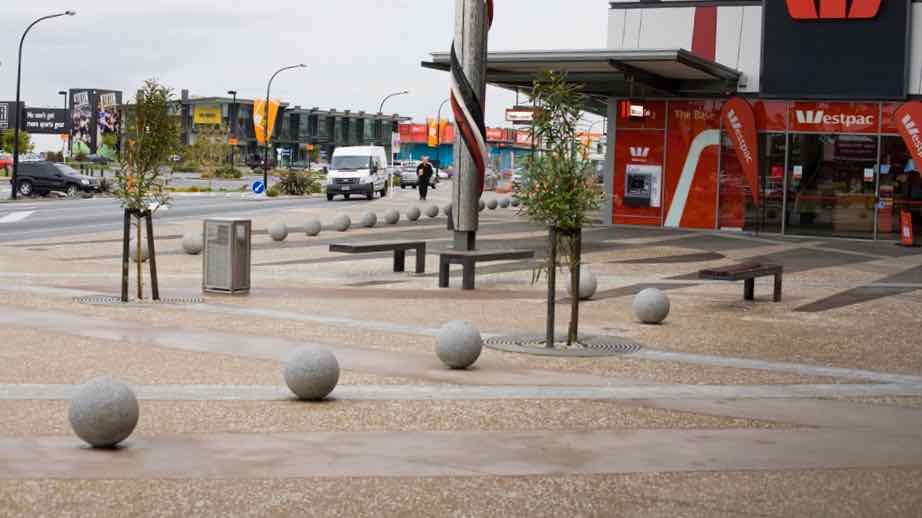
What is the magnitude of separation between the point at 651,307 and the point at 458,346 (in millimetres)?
4370

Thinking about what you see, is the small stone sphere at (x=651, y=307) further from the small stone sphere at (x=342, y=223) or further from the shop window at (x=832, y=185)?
the shop window at (x=832, y=185)

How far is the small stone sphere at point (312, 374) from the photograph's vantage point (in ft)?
31.0

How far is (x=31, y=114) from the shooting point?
137875mm

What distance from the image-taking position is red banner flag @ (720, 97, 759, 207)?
32219mm

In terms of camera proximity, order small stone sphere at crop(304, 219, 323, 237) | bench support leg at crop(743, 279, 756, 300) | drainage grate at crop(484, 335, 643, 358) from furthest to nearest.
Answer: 1. small stone sphere at crop(304, 219, 323, 237)
2. bench support leg at crop(743, 279, 756, 300)
3. drainage grate at crop(484, 335, 643, 358)

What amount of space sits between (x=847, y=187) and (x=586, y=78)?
724 cm

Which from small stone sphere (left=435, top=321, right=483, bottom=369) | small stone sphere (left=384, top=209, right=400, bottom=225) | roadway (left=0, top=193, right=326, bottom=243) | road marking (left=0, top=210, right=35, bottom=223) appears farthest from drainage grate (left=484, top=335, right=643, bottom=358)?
road marking (left=0, top=210, right=35, bottom=223)

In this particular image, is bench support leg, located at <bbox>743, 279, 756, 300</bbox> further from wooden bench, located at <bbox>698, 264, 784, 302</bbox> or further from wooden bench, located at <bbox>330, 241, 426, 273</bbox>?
wooden bench, located at <bbox>330, 241, 426, 273</bbox>

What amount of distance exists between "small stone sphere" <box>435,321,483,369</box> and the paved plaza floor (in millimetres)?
236

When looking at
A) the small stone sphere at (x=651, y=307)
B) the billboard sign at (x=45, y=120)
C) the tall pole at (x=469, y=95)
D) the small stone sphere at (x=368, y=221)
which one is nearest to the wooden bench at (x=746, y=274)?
the small stone sphere at (x=651, y=307)

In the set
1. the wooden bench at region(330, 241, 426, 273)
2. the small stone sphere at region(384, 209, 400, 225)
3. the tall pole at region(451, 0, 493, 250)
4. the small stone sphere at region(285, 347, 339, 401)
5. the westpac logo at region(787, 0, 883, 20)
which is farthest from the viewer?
the small stone sphere at region(384, 209, 400, 225)

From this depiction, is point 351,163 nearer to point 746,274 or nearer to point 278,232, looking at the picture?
point 278,232

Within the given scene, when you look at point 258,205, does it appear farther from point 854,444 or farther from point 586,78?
point 854,444

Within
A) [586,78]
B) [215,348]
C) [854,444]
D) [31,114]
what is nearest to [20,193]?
[586,78]
